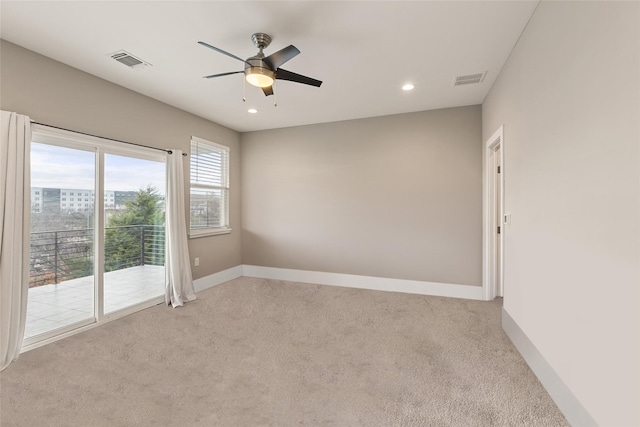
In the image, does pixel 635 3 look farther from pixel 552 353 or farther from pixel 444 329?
pixel 444 329

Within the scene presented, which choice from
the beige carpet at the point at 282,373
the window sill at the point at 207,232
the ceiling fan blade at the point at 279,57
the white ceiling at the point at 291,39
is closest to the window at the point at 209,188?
the window sill at the point at 207,232

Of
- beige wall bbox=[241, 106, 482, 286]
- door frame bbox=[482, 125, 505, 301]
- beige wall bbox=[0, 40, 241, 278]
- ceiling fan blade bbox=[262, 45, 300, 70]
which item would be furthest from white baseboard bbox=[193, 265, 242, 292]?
door frame bbox=[482, 125, 505, 301]

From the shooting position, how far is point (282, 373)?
227 centimetres

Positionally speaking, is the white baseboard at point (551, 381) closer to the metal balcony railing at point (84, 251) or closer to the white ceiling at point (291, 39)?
the white ceiling at point (291, 39)

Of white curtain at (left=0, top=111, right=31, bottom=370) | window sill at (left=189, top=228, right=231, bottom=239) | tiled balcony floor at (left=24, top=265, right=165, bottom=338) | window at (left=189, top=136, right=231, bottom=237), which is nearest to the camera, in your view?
white curtain at (left=0, top=111, right=31, bottom=370)

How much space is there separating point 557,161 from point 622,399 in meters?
1.25

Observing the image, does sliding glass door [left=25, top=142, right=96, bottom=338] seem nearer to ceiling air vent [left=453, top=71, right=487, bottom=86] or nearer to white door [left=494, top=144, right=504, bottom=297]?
ceiling air vent [left=453, top=71, right=487, bottom=86]

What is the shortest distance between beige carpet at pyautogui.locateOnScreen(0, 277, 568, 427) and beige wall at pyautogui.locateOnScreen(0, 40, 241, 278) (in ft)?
5.87

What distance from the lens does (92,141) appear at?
3078 millimetres

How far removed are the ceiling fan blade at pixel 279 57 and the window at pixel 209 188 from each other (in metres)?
2.58

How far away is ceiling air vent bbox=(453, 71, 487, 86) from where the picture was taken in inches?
123

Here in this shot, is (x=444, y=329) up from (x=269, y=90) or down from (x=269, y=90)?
down

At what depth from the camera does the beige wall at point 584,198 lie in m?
1.21

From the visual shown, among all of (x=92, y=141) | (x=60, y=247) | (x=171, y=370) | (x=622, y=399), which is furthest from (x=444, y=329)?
(x=92, y=141)
